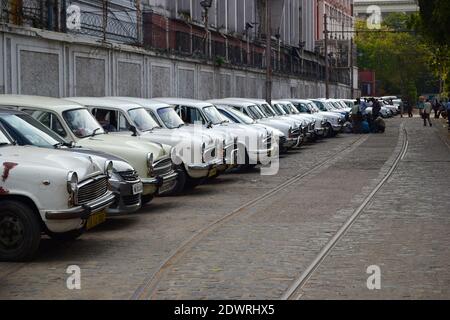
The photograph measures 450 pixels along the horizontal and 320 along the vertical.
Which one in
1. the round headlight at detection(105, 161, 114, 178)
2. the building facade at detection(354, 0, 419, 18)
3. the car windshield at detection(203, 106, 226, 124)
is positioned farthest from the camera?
the building facade at detection(354, 0, 419, 18)

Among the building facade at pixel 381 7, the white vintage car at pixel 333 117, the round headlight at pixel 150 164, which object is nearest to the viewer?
the round headlight at pixel 150 164

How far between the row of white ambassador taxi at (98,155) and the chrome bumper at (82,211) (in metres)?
0.01

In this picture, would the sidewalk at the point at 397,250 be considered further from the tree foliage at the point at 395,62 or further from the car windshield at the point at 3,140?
the tree foliage at the point at 395,62

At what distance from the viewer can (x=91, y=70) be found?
23.5 meters

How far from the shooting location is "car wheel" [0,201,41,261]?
9656 millimetres

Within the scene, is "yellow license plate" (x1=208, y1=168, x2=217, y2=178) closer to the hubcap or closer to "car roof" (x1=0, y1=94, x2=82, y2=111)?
"car roof" (x1=0, y1=94, x2=82, y2=111)

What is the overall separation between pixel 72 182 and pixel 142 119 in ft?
21.4

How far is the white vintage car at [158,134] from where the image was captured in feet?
51.1

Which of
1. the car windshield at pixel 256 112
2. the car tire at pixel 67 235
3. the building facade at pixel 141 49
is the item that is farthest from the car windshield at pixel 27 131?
the car windshield at pixel 256 112

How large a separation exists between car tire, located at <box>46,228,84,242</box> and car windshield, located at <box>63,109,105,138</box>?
272 cm

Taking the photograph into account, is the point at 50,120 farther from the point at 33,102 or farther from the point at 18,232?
the point at 18,232

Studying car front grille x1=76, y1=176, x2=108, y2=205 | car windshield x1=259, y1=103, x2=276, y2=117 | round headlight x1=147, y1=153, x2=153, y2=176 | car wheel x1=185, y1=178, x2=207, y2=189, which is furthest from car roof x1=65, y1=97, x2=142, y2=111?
car windshield x1=259, y1=103, x2=276, y2=117
